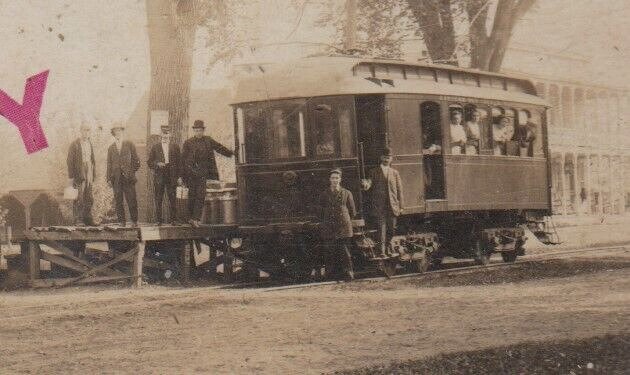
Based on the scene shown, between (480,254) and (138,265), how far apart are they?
6.45m

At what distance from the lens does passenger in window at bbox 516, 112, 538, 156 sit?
16000 mm

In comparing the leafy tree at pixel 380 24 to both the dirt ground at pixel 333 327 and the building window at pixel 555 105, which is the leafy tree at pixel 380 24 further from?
the dirt ground at pixel 333 327

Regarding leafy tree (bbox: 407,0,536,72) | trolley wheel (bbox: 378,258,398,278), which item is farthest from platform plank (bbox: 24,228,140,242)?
leafy tree (bbox: 407,0,536,72)

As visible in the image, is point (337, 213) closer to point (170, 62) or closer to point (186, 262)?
point (186, 262)

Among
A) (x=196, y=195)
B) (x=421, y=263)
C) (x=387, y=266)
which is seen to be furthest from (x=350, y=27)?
(x=387, y=266)

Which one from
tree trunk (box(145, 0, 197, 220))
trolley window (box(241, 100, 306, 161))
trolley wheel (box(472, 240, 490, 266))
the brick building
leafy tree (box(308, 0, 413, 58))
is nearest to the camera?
trolley window (box(241, 100, 306, 161))

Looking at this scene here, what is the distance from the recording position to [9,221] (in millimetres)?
16562

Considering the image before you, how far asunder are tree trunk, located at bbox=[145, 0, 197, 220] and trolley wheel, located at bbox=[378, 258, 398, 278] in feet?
15.0

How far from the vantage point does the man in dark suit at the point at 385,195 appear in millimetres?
12734

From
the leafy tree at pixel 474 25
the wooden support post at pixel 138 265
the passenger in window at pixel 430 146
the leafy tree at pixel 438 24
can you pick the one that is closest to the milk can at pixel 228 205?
the wooden support post at pixel 138 265

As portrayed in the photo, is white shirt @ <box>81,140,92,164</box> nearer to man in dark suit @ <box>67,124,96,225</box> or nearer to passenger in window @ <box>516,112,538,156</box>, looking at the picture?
man in dark suit @ <box>67,124,96,225</box>

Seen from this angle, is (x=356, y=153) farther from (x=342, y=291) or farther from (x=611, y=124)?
(x=611, y=124)

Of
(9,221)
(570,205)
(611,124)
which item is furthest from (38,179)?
(570,205)

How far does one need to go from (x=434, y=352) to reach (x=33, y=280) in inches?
364
